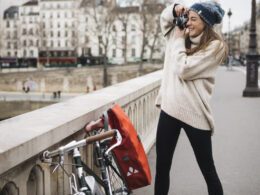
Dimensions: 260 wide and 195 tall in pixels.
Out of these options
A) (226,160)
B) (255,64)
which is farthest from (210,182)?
(255,64)

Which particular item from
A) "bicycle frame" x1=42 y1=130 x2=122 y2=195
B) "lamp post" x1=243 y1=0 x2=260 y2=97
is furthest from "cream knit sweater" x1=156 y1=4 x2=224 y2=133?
"lamp post" x1=243 y1=0 x2=260 y2=97

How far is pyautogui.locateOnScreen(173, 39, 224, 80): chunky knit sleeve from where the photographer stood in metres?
3.29

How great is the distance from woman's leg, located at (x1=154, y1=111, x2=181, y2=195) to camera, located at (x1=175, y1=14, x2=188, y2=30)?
606 millimetres

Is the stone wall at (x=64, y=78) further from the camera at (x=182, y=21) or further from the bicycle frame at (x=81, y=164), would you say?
the bicycle frame at (x=81, y=164)

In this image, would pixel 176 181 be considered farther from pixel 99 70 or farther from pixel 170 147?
pixel 99 70

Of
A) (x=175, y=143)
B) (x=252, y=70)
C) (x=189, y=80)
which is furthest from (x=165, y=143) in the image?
(x=252, y=70)

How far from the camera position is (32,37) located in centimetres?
13112

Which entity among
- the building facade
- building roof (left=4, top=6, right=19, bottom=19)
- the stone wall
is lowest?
the stone wall

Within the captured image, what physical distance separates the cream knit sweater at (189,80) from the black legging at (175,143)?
0.06 meters

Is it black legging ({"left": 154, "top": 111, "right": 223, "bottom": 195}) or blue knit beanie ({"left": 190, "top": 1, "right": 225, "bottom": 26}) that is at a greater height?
blue knit beanie ({"left": 190, "top": 1, "right": 225, "bottom": 26})

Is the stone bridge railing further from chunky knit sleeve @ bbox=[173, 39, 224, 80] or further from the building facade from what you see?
the building facade

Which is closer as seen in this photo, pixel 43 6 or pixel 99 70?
pixel 99 70

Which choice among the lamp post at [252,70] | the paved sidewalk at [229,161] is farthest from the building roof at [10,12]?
the paved sidewalk at [229,161]

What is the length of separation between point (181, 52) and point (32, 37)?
431 ft
